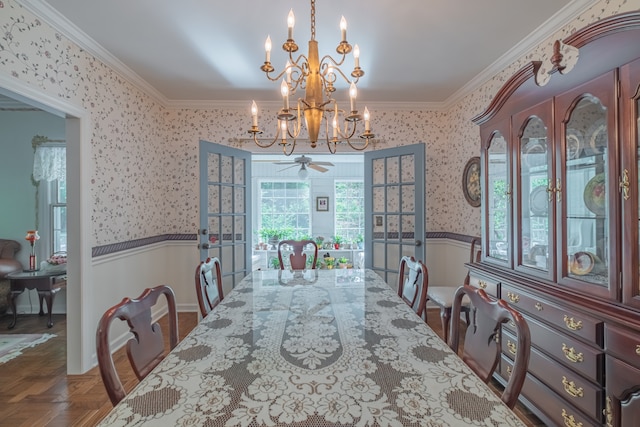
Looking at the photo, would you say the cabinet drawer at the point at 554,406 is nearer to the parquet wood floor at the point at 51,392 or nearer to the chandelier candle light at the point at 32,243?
the parquet wood floor at the point at 51,392

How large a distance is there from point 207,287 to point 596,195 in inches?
80.0

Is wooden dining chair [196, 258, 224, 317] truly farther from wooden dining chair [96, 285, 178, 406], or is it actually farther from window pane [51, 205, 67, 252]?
window pane [51, 205, 67, 252]

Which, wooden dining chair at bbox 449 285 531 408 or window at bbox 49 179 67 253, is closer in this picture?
wooden dining chair at bbox 449 285 531 408

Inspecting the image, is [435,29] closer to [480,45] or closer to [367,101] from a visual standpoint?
[480,45]

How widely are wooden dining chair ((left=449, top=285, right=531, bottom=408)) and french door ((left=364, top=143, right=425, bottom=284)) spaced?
2226 mm

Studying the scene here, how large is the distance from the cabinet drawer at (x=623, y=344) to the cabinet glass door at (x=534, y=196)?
0.45 m

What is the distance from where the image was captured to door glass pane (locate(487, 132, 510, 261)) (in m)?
2.10

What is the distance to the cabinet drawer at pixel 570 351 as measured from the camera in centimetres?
135

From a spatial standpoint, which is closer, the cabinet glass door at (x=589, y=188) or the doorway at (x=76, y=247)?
the cabinet glass door at (x=589, y=188)

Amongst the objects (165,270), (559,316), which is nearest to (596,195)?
(559,316)

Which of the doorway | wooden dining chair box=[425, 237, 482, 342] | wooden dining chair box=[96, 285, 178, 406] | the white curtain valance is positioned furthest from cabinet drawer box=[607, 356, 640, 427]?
the white curtain valance

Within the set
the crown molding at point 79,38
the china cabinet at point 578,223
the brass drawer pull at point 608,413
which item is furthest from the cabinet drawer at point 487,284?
the crown molding at point 79,38

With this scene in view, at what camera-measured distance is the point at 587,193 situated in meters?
1.51

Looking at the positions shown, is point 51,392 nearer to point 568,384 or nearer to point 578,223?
point 568,384
